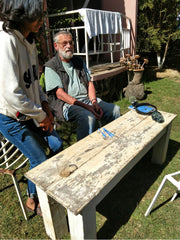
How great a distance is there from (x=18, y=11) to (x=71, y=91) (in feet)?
4.94

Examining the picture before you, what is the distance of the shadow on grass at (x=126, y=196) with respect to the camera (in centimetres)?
179

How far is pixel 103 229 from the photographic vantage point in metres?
1.74

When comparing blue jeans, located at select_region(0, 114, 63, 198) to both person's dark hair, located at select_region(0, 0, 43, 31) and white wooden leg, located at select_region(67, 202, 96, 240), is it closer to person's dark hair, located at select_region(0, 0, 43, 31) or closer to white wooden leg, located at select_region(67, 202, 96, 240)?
white wooden leg, located at select_region(67, 202, 96, 240)

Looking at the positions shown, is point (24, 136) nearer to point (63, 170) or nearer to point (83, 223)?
point (63, 170)

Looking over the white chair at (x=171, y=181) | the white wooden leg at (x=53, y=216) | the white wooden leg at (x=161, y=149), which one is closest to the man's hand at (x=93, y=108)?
the white wooden leg at (x=161, y=149)

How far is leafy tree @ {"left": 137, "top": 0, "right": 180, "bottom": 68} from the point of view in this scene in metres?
6.70

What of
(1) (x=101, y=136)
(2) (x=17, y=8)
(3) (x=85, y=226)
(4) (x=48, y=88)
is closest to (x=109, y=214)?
(3) (x=85, y=226)

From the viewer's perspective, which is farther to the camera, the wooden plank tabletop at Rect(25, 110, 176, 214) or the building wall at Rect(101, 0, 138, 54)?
the building wall at Rect(101, 0, 138, 54)

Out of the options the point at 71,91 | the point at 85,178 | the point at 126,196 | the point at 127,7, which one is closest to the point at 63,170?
the point at 85,178

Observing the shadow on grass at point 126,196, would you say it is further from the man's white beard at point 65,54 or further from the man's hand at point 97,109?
the man's white beard at point 65,54

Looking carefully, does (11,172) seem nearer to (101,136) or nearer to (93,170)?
(93,170)

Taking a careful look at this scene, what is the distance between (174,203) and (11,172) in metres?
1.76

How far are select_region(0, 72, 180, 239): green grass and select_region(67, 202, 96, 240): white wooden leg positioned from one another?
1.46 ft

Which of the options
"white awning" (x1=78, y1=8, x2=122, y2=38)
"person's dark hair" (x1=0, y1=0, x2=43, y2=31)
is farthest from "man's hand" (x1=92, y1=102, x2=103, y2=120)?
"white awning" (x1=78, y1=8, x2=122, y2=38)
